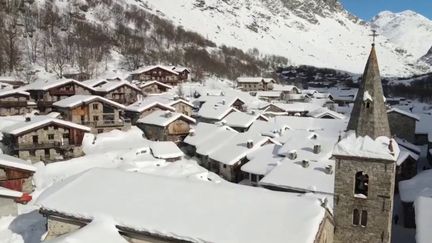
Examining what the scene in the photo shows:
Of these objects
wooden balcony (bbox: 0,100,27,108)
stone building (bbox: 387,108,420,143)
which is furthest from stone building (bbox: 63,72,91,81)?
stone building (bbox: 387,108,420,143)

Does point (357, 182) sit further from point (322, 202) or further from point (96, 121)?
point (96, 121)

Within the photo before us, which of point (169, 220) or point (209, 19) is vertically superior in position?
point (209, 19)

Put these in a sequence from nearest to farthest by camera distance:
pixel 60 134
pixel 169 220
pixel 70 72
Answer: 1. pixel 169 220
2. pixel 60 134
3. pixel 70 72

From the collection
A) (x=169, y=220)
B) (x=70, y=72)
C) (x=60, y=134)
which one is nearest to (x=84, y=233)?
(x=169, y=220)

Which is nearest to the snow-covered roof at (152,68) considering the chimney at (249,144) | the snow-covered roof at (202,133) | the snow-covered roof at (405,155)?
the snow-covered roof at (202,133)

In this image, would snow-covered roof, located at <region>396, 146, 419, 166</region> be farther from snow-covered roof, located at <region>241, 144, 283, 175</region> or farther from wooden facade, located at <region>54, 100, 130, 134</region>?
wooden facade, located at <region>54, 100, 130, 134</region>
